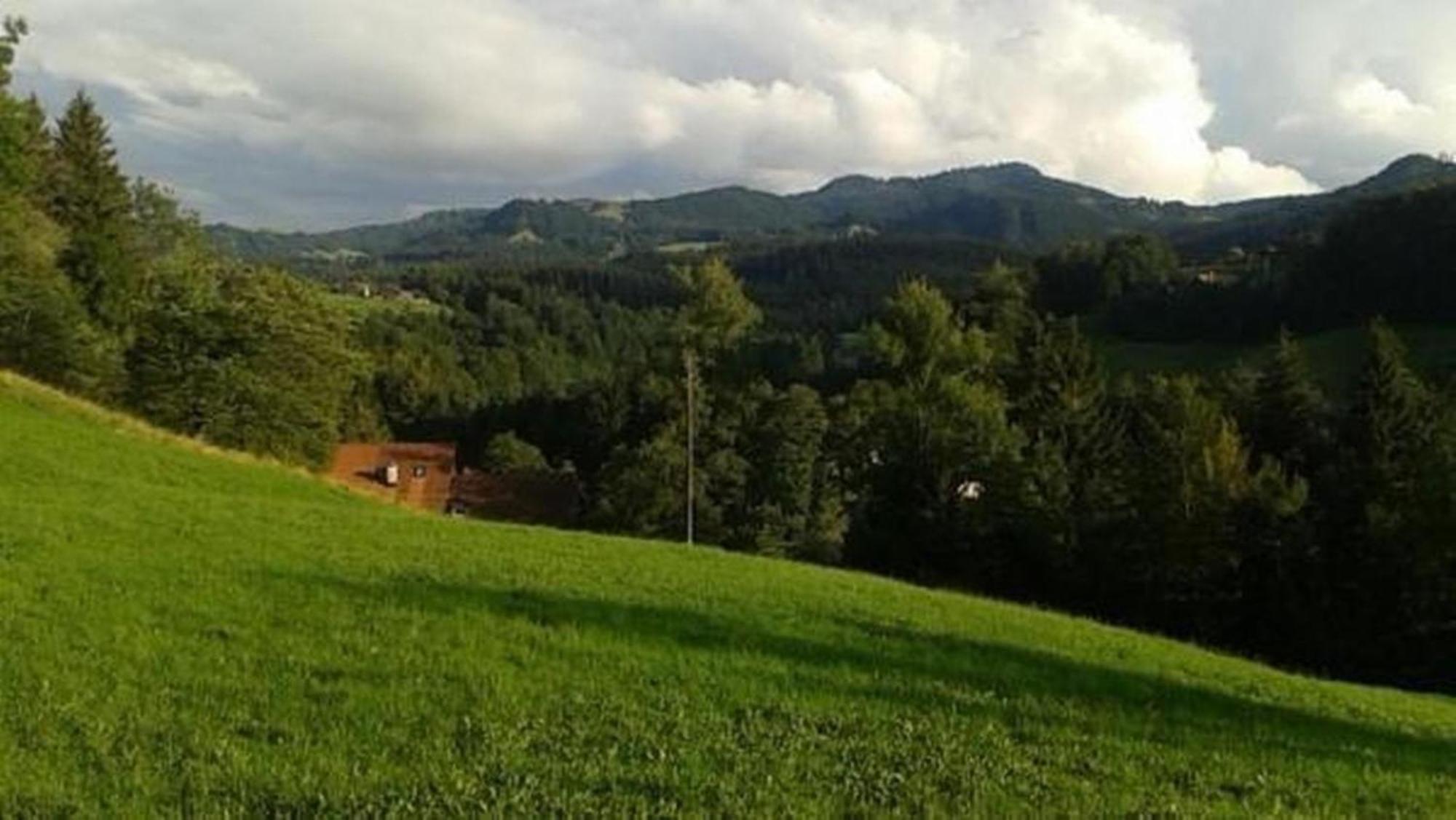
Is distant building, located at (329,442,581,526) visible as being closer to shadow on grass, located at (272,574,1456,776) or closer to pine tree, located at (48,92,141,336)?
pine tree, located at (48,92,141,336)

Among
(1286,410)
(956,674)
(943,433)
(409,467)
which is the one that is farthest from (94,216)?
(956,674)

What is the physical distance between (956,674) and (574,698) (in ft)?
18.5

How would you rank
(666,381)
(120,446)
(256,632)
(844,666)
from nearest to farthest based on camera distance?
1. (256,632)
2. (844,666)
3. (120,446)
4. (666,381)

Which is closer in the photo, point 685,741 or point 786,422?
point 685,741

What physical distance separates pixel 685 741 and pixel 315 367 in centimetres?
6469

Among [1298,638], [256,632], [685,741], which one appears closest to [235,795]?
Answer: [685,741]

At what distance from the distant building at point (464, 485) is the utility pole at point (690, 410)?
22477 millimetres

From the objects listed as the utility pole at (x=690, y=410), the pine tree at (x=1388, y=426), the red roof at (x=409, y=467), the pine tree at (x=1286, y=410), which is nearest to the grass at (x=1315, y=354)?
the pine tree at (x=1286, y=410)

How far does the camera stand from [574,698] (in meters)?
12.3

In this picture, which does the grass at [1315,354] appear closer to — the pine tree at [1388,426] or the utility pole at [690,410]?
the utility pole at [690,410]

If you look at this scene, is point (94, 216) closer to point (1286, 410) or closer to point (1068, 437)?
point (1068, 437)

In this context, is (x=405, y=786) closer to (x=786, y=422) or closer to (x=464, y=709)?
(x=464, y=709)

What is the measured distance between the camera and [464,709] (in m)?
11.5

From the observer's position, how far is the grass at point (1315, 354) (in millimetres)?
119438
